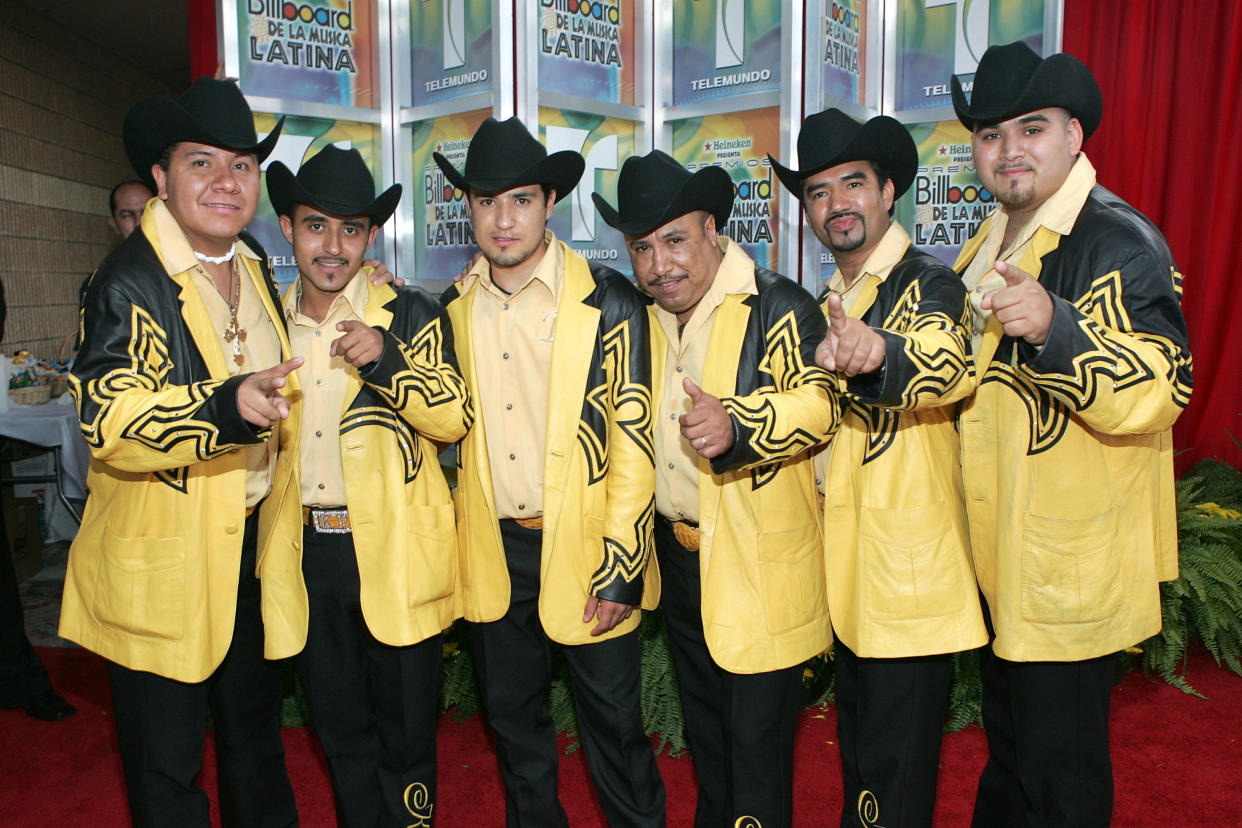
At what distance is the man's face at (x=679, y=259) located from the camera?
2.25 m

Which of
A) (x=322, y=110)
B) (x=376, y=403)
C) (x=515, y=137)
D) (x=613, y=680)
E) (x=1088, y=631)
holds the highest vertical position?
(x=322, y=110)

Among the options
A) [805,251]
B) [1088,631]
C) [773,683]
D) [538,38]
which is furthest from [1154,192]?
[773,683]

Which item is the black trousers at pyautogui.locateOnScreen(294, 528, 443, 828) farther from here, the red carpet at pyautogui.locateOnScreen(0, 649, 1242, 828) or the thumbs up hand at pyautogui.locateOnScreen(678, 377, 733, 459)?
the thumbs up hand at pyautogui.locateOnScreen(678, 377, 733, 459)

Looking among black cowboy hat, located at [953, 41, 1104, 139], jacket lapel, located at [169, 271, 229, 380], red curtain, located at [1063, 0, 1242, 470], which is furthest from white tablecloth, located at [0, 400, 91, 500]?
red curtain, located at [1063, 0, 1242, 470]

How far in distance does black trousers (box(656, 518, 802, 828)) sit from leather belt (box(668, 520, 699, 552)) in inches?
0.7

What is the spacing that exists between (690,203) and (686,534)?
0.82 meters

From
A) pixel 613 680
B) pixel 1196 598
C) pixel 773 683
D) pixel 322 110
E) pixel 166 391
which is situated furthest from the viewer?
pixel 322 110

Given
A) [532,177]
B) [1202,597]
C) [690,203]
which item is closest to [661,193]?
[690,203]

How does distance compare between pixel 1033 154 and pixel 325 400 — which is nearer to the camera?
pixel 1033 154

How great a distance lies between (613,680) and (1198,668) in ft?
10.4

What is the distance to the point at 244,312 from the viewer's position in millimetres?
2355

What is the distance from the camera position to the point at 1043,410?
2029 mm

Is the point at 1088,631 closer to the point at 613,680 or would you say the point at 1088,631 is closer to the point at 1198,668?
the point at 613,680

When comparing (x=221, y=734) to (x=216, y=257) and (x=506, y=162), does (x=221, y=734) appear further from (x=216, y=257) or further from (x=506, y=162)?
(x=506, y=162)
